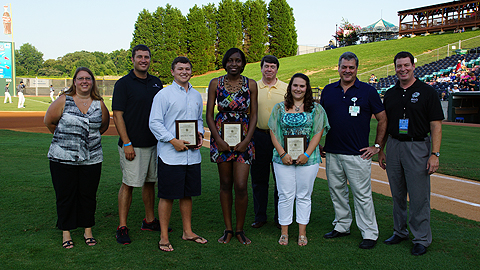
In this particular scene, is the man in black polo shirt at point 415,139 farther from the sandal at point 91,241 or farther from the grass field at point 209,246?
the sandal at point 91,241

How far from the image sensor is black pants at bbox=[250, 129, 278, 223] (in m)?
4.63

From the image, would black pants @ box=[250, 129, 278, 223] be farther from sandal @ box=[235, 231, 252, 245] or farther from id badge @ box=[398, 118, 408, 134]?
id badge @ box=[398, 118, 408, 134]

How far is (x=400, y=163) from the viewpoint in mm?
3967

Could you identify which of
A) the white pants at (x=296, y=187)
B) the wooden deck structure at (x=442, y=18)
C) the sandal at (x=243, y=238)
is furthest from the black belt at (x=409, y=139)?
the wooden deck structure at (x=442, y=18)

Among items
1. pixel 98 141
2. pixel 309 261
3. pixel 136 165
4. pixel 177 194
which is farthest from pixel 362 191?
pixel 98 141

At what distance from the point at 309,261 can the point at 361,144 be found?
1397 millimetres

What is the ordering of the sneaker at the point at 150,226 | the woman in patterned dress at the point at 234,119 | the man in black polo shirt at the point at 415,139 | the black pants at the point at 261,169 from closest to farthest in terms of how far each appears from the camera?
the man in black polo shirt at the point at 415,139, the woman in patterned dress at the point at 234,119, the sneaker at the point at 150,226, the black pants at the point at 261,169

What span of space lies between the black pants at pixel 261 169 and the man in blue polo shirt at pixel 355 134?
2.77 ft

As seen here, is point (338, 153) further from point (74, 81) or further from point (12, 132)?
point (12, 132)

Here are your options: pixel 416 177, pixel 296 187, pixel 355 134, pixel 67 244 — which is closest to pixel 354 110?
pixel 355 134

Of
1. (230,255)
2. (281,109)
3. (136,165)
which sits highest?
(281,109)

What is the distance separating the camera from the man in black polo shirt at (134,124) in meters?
3.99

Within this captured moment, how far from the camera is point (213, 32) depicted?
2500 inches

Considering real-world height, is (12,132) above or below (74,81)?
below
